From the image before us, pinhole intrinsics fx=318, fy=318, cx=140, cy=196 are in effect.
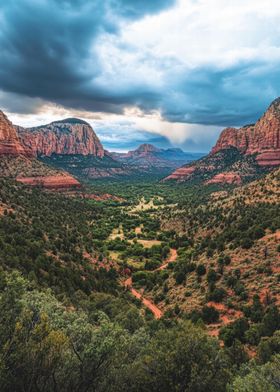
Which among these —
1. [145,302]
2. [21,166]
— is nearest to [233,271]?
[145,302]

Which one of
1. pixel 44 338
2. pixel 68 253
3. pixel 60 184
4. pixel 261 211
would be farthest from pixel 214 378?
pixel 60 184

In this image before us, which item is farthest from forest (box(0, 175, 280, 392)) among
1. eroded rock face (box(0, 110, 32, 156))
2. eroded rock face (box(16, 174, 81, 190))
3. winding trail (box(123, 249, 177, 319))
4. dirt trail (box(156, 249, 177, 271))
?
eroded rock face (box(0, 110, 32, 156))

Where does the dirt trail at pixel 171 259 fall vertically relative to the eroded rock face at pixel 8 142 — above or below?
below

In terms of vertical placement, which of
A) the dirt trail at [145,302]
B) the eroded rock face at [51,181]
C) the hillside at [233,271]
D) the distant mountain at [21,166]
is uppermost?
the distant mountain at [21,166]

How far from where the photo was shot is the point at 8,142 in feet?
567

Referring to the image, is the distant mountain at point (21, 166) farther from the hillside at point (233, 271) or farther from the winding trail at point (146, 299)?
the hillside at point (233, 271)

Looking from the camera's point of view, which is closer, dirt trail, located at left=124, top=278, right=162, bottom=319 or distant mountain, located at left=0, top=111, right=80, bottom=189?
dirt trail, located at left=124, top=278, right=162, bottom=319

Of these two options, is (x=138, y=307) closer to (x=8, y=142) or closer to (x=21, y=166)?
(x=21, y=166)

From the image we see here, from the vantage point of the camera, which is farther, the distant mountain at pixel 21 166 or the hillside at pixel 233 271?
the distant mountain at pixel 21 166

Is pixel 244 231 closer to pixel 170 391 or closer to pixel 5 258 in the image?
pixel 5 258

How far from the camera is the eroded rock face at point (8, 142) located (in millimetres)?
170000

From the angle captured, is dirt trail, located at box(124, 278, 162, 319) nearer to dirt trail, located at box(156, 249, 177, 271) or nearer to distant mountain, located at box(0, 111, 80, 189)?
dirt trail, located at box(156, 249, 177, 271)

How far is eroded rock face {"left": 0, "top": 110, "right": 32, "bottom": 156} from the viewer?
558ft

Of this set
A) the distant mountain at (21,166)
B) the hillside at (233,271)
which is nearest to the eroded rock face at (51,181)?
the distant mountain at (21,166)
